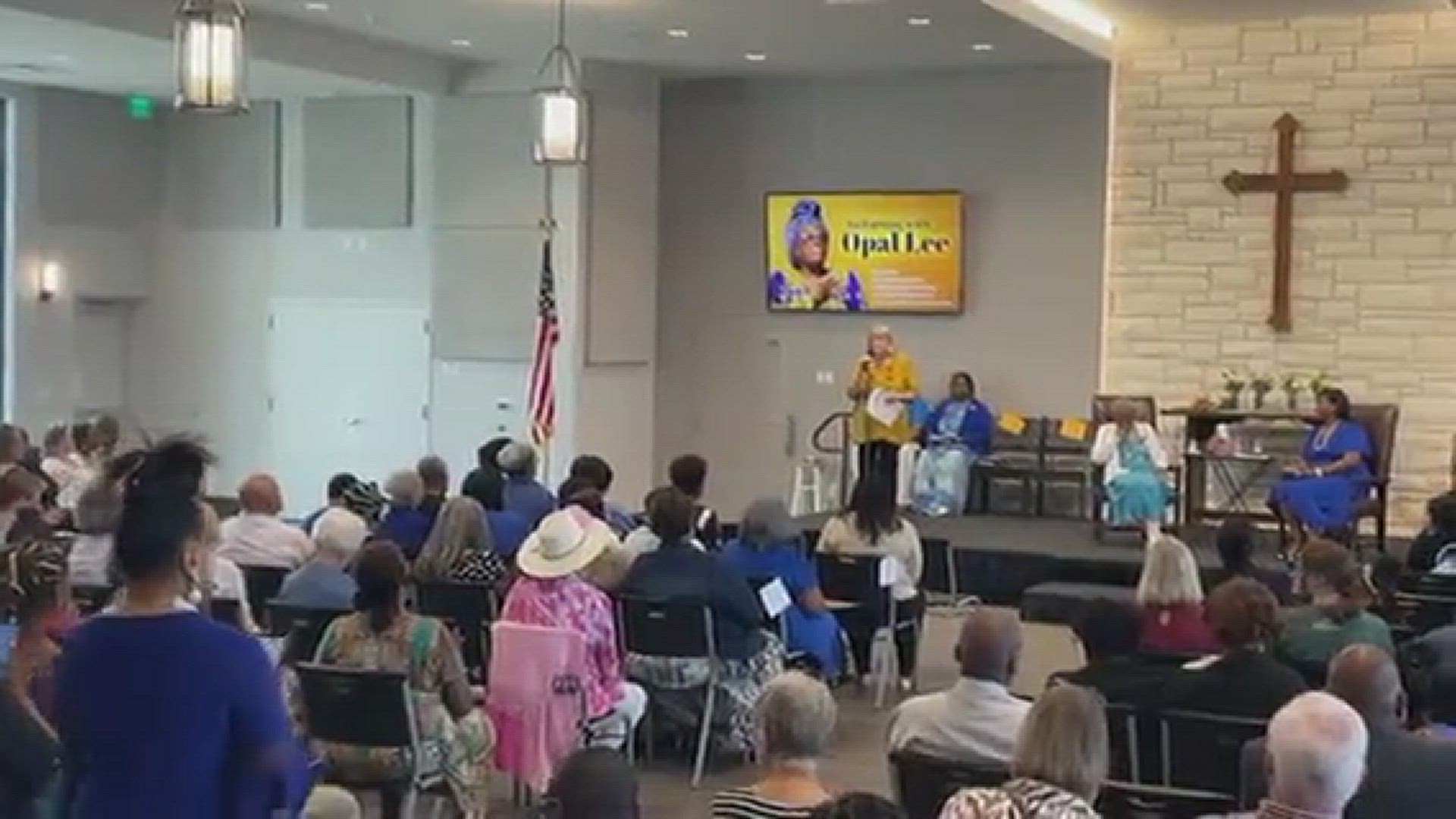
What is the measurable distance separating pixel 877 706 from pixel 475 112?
7.59m

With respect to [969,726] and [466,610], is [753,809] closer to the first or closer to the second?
[969,726]

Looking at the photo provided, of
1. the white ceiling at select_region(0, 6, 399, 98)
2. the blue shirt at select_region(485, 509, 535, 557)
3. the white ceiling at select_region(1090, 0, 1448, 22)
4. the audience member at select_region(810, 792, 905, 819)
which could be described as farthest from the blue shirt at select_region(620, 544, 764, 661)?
the white ceiling at select_region(1090, 0, 1448, 22)

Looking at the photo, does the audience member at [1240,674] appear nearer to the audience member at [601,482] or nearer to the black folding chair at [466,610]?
the black folding chair at [466,610]

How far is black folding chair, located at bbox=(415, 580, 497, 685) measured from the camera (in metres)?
6.66

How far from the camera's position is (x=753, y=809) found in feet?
12.0

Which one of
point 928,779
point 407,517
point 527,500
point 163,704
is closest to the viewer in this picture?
point 163,704

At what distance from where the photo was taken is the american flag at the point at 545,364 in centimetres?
1237

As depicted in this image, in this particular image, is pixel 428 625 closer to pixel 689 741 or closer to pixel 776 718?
pixel 776 718

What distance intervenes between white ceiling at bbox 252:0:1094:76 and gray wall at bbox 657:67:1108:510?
420 mm

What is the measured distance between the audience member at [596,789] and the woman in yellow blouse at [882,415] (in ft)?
32.8

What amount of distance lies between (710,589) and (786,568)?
0.85m

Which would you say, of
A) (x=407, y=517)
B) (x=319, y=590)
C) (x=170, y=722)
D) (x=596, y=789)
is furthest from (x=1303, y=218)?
(x=170, y=722)

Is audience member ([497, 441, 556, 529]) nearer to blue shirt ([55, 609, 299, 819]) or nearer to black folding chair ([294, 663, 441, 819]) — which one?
black folding chair ([294, 663, 441, 819])

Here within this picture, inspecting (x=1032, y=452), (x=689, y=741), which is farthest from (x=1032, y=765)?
(x=1032, y=452)
